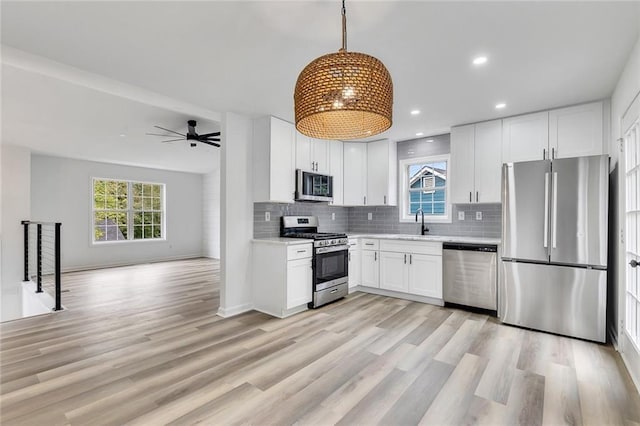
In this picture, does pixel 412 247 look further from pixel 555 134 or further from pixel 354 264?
pixel 555 134

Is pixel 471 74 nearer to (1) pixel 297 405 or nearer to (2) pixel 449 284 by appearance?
(2) pixel 449 284


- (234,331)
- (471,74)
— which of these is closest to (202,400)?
(234,331)

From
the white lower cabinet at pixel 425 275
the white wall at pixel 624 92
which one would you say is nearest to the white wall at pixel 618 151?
the white wall at pixel 624 92

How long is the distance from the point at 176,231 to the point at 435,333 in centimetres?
766

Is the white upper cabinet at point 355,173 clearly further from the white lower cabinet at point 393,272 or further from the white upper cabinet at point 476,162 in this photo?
the white upper cabinet at point 476,162

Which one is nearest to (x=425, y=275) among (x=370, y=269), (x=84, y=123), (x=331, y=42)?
(x=370, y=269)

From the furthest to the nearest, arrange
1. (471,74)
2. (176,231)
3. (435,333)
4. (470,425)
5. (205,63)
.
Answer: (176,231) < (435,333) < (471,74) < (205,63) < (470,425)

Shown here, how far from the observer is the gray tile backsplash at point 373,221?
429cm

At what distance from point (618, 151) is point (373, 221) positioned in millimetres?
3296

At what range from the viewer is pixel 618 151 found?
2.82 metres

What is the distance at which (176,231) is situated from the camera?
28.8ft

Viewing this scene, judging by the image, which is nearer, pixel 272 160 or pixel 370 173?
pixel 272 160

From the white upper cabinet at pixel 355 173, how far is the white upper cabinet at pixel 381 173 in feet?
0.27

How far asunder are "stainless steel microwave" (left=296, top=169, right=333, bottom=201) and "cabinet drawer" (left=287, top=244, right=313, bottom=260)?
0.74 meters
